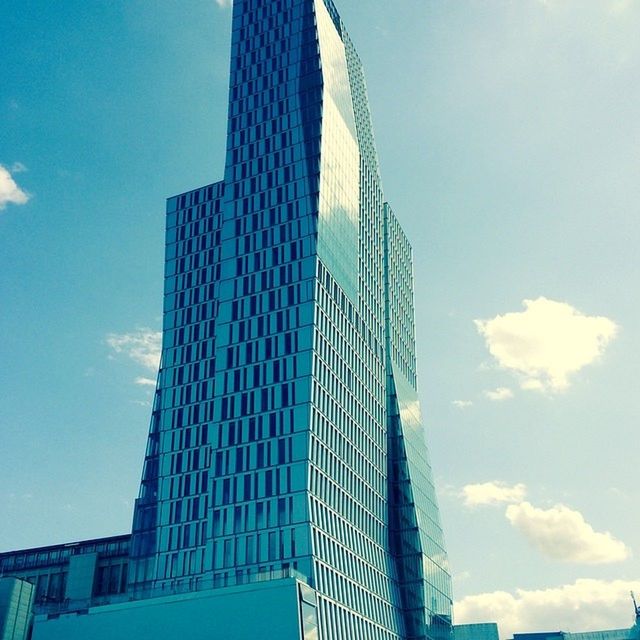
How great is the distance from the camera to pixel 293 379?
4513 inches

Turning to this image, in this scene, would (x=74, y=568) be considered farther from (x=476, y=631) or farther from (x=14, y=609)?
(x=476, y=631)

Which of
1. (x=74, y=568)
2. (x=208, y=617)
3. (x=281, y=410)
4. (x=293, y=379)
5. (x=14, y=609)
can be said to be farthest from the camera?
(x=74, y=568)

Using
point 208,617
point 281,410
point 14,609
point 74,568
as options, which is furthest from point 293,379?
point 74,568

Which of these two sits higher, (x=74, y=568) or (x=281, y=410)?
(x=281, y=410)

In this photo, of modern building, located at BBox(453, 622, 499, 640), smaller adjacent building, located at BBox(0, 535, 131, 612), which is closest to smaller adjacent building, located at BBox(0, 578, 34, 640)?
smaller adjacent building, located at BBox(0, 535, 131, 612)

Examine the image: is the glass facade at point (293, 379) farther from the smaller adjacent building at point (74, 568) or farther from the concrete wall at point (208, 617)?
the smaller adjacent building at point (74, 568)

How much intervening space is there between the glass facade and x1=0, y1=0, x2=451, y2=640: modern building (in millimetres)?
344

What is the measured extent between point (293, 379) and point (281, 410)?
4.94 meters

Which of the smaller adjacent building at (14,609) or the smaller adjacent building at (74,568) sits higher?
the smaller adjacent building at (74,568)

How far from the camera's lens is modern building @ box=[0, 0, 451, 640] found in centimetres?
10238

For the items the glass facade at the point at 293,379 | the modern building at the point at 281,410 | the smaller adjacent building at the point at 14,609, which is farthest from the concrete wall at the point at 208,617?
the smaller adjacent building at the point at 14,609

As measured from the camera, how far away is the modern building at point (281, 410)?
102375mm

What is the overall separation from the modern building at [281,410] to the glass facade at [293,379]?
1.13 feet

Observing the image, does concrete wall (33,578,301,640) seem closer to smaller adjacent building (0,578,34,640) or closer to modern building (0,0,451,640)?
modern building (0,0,451,640)
